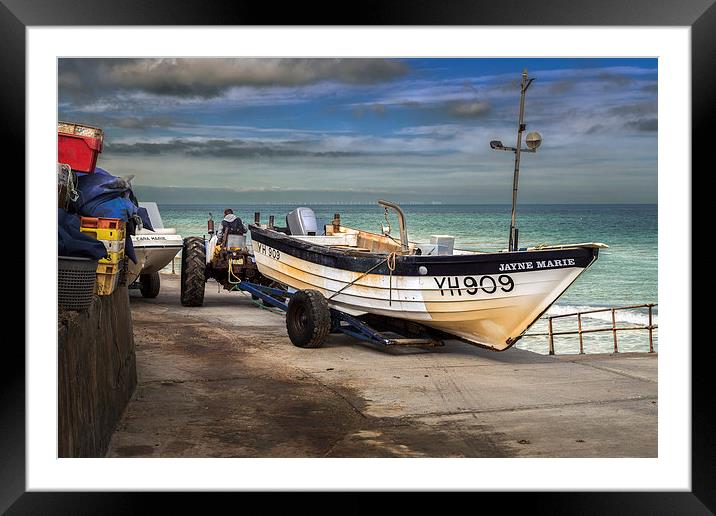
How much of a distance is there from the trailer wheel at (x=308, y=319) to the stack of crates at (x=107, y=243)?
3657 mm

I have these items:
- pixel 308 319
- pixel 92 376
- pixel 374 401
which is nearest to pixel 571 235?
pixel 308 319

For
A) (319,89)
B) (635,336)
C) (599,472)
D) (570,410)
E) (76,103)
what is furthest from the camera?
(319,89)

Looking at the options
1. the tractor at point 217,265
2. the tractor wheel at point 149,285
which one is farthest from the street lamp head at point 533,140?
the tractor wheel at point 149,285

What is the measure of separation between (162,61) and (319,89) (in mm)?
11118

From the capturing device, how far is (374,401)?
24.6 ft

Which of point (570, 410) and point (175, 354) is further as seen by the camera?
point (175, 354)

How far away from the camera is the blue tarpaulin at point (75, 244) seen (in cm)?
542

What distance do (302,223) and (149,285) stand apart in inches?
128

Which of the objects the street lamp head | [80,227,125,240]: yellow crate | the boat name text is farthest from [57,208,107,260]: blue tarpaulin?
the street lamp head

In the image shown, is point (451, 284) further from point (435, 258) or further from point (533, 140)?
point (533, 140)

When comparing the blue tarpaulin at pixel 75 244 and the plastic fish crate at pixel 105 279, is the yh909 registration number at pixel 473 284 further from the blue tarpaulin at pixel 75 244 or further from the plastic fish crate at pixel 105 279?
the blue tarpaulin at pixel 75 244

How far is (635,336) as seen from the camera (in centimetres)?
1988
